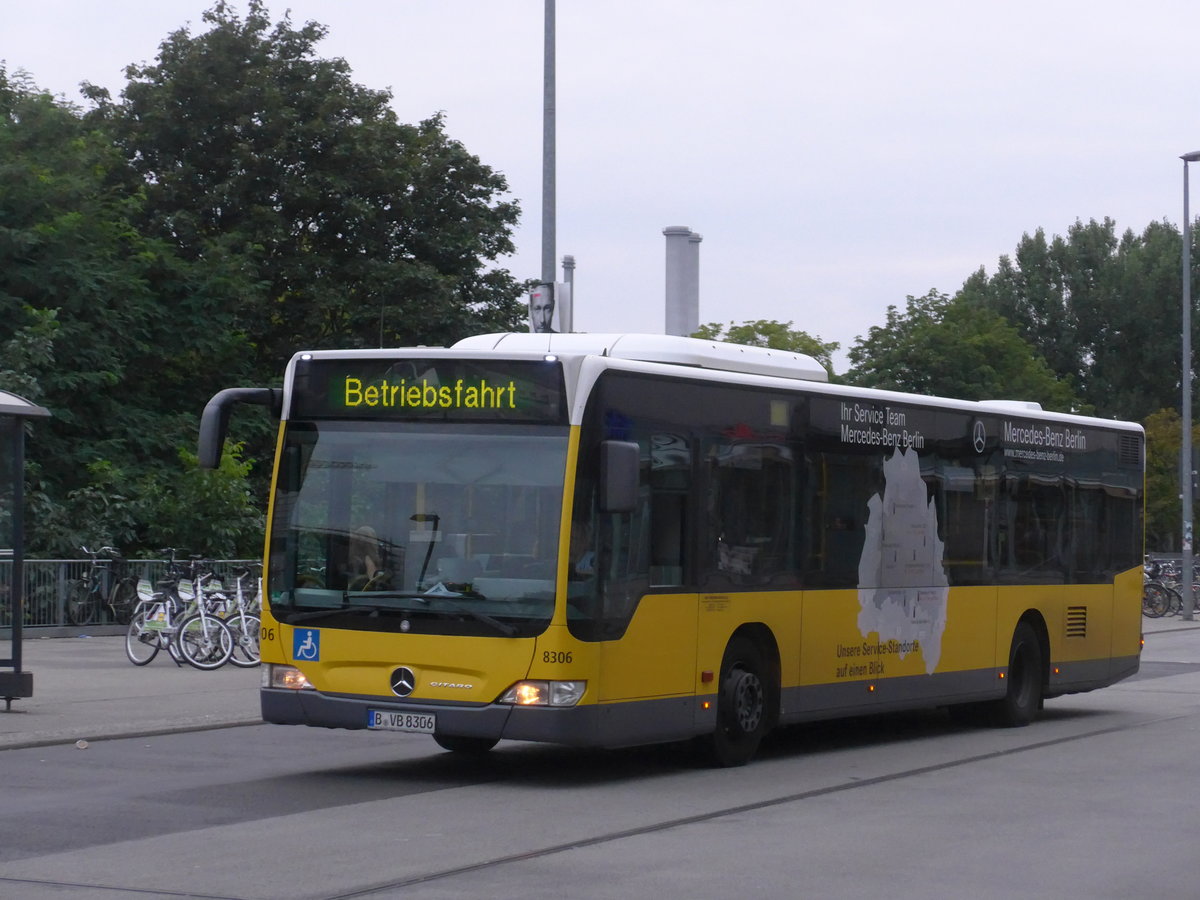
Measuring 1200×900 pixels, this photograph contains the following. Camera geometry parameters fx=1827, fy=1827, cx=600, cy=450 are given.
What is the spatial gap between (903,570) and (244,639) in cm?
1003

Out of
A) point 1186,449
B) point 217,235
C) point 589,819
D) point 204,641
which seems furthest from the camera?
point 217,235

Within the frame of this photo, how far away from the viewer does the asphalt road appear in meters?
7.99

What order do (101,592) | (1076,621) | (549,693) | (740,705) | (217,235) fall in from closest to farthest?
1. (549,693)
2. (740,705)
3. (1076,621)
4. (101,592)
5. (217,235)

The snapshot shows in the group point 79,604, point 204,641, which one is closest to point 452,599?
point 204,641

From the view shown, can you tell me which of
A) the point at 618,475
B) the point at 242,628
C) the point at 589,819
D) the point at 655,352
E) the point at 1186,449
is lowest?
the point at 589,819

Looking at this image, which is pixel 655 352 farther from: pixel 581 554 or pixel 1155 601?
pixel 1155 601

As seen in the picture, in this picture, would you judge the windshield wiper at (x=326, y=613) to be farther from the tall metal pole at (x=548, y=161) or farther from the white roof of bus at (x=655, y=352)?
the tall metal pole at (x=548, y=161)

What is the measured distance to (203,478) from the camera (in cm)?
2961

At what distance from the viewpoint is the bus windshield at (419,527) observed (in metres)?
11.2

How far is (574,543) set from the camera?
1109cm

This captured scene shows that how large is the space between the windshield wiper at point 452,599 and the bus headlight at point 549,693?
1.13 feet

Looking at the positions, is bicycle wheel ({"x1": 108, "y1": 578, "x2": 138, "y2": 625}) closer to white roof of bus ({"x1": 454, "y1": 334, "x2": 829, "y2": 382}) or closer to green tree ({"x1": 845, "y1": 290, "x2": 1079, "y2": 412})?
white roof of bus ({"x1": 454, "y1": 334, "x2": 829, "y2": 382})

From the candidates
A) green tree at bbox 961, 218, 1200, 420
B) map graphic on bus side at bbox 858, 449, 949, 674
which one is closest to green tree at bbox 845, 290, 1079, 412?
green tree at bbox 961, 218, 1200, 420

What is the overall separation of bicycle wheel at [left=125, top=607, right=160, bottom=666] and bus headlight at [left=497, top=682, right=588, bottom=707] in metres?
11.7
